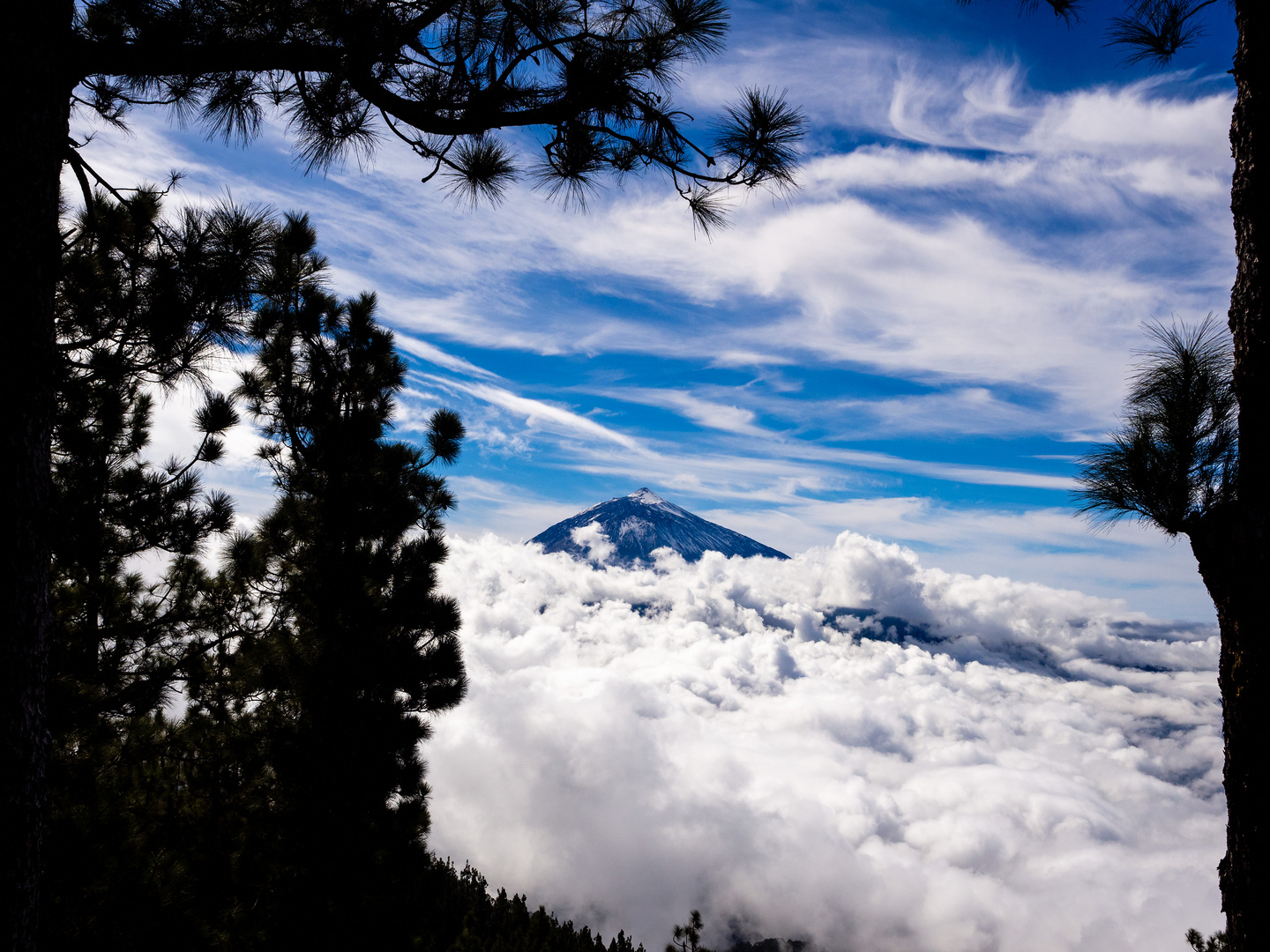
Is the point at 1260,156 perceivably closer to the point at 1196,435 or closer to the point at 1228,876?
the point at 1196,435

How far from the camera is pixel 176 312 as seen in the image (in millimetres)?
4105

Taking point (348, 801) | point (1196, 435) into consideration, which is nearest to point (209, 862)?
point (348, 801)

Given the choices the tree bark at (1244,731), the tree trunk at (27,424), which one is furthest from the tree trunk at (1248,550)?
the tree trunk at (27,424)

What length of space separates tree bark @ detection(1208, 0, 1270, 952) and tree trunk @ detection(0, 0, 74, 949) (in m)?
4.51

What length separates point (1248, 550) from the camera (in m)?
2.59

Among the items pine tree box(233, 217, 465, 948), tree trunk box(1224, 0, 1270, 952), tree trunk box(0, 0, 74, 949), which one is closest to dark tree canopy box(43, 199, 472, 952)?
pine tree box(233, 217, 465, 948)

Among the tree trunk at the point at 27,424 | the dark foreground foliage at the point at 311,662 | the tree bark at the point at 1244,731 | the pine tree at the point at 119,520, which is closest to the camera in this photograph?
the tree trunk at the point at 27,424

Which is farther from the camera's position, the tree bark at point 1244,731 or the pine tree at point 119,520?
the pine tree at point 119,520

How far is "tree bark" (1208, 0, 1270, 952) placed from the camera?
248 centimetres

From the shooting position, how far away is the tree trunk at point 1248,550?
2.48m

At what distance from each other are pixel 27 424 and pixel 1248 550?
4.83 metres

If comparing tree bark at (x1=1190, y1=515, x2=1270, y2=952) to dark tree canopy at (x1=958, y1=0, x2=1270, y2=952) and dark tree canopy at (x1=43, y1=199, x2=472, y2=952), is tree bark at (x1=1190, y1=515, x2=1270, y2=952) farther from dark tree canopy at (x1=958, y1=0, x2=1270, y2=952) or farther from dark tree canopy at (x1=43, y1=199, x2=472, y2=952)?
dark tree canopy at (x1=43, y1=199, x2=472, y2=952)

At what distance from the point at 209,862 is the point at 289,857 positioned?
1404mm

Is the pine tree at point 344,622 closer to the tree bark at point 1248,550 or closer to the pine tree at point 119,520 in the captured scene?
the pine tree at point 119,520
